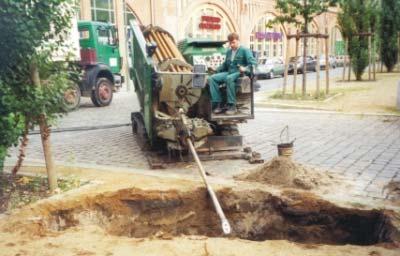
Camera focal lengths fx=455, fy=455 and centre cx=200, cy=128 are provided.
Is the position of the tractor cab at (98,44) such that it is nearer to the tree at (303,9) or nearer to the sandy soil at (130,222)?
the tree at (303,9)

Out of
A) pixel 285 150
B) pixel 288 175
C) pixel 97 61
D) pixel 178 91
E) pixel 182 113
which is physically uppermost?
pixel 97 61

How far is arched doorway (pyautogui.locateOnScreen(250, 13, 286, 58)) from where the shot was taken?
41125mm

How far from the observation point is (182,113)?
281 inches

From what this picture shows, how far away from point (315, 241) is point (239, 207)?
3.08 ft

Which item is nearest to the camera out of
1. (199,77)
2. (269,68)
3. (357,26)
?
(199,77)

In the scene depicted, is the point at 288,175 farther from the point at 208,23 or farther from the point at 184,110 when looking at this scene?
the point at 208,23

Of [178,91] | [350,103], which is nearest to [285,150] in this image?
[178,91]

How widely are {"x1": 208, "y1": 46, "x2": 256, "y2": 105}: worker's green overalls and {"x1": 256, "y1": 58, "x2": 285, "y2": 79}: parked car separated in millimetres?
22621

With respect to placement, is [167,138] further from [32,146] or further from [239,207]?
[32,146]

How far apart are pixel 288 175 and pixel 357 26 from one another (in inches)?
745

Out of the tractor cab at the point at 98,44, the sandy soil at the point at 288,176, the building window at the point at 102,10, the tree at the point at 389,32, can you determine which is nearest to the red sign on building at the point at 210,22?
the building window at the point at 102,10

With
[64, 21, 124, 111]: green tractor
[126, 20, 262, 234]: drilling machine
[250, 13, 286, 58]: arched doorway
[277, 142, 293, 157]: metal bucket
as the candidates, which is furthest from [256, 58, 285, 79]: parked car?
[277, 142, 293, 157]: metal bucket

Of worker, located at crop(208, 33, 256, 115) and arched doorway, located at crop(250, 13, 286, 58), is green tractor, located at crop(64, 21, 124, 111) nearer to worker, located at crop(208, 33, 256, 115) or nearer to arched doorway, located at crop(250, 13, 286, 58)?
worker, located at crop(208, 33, 256, 115)

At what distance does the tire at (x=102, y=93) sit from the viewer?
1570 centimetres
